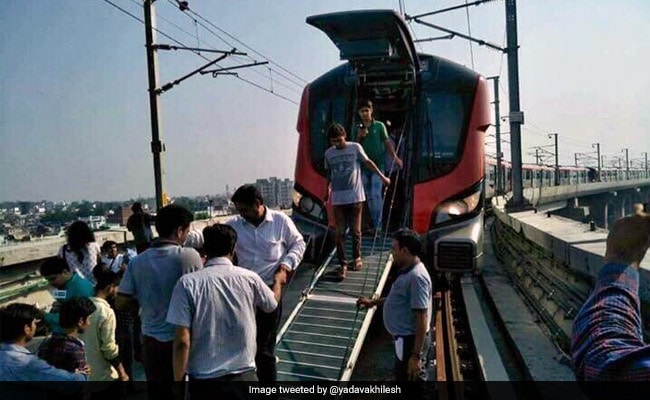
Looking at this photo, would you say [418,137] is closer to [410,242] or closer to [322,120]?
[322,120]

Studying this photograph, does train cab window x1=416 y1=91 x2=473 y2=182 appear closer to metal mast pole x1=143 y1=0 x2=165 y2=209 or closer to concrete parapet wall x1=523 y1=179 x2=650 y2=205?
metal mast pole x1=143 y1=0 x2=165 y2=209

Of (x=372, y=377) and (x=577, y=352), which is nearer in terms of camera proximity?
(x=577, y=352)

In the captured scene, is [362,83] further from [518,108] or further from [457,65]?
[518,108]

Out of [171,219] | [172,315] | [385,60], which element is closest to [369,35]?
[385,60]

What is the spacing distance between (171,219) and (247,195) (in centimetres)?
64

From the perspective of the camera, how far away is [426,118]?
21.1ft

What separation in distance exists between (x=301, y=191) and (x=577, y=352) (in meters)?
5.55

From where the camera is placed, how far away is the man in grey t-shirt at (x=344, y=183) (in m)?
5.12

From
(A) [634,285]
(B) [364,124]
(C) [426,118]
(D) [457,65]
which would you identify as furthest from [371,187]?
(A) [634,285]

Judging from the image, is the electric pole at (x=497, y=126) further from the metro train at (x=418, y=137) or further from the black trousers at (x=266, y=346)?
the black trousers at (x=266, y=346)

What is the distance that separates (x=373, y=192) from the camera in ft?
20.1

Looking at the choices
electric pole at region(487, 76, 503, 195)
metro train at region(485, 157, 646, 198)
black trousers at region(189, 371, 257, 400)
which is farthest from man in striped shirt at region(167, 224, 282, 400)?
electric pole at region(487, 76, 503, 195)

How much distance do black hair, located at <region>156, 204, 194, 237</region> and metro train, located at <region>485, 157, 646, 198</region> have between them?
9.95 meters

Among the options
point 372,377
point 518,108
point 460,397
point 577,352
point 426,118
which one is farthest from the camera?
point 518,108
